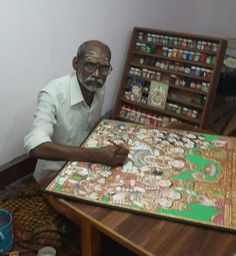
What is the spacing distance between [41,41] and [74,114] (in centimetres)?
66

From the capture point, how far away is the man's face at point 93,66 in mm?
1504

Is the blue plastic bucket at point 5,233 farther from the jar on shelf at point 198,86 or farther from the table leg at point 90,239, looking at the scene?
the jar on shelf at point 198,86

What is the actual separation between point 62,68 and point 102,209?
1.43 metres

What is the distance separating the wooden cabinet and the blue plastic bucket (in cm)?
130

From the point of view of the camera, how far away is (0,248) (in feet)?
5.25

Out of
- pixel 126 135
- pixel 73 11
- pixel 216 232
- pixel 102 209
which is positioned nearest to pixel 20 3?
pixel 73 11

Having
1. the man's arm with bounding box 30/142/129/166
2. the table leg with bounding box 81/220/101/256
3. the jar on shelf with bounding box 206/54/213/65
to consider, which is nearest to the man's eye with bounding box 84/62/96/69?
the man's arm with bounding box 30/142/129/166

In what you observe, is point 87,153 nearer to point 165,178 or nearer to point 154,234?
point 165,178

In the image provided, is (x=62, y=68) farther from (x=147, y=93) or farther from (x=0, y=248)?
(x=0, y=248)

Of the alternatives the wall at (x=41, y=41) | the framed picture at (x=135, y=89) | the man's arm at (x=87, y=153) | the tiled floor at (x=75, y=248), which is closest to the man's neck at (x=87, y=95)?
the man's arm at (x=87, y=153)

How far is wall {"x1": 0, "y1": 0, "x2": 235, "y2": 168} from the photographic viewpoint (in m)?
1.89

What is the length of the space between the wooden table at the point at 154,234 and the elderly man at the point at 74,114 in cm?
28

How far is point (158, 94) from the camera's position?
8.39 ft

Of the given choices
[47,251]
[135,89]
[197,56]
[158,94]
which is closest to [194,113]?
[158,94]
